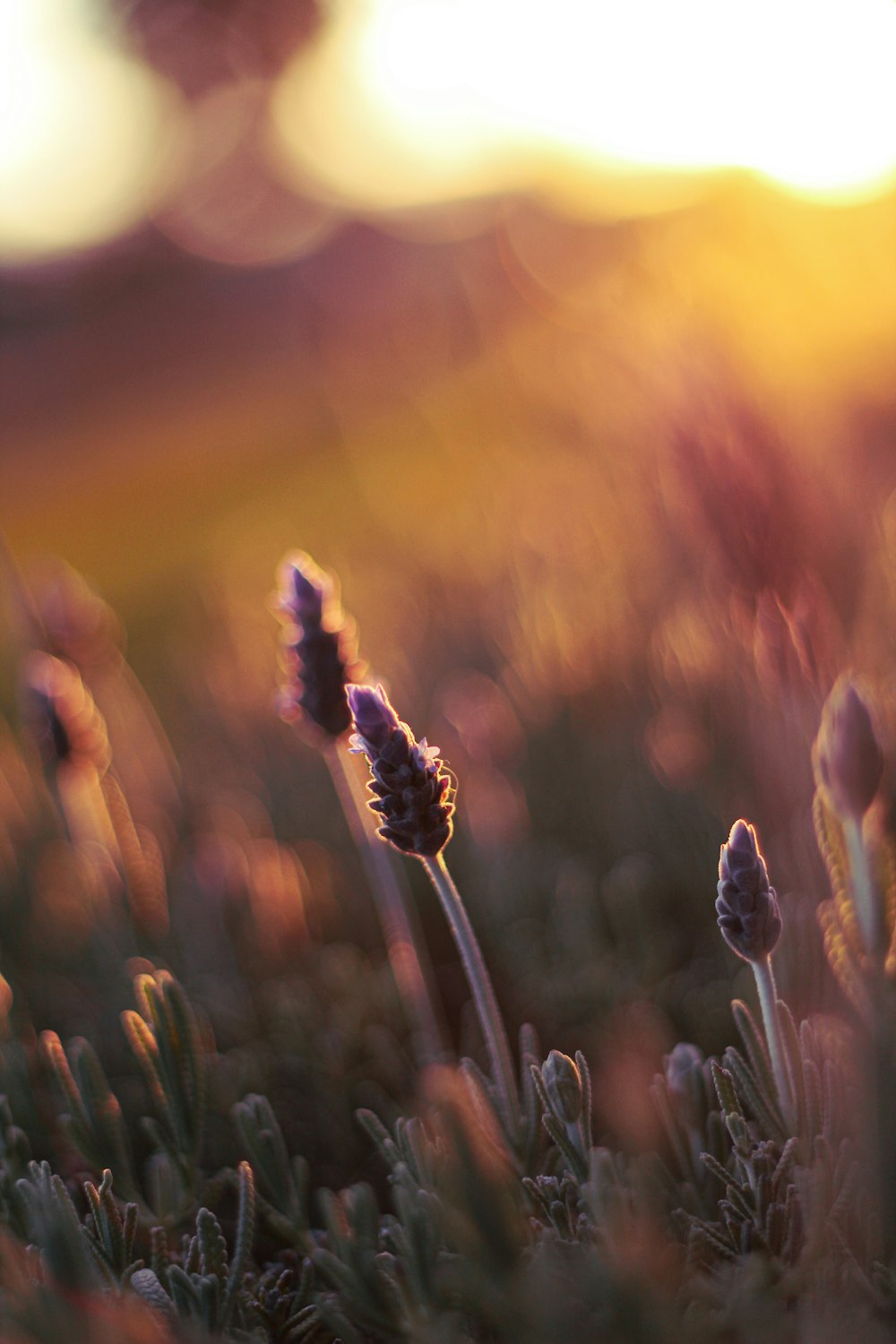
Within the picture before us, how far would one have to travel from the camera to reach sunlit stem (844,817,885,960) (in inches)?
45.4

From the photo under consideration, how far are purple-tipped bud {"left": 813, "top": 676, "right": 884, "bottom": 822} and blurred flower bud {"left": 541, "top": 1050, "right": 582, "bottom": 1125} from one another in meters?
0.43

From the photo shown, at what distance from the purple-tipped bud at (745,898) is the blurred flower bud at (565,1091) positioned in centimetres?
25

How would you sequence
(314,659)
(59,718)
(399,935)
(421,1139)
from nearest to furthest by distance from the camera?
(421,1139) < (314,659) < (399,935) < (59,718)

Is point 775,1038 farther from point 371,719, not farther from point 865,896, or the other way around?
point 371,719

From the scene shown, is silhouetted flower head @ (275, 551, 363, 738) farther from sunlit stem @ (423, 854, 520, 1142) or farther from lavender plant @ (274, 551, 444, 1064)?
sunlit stem @ (423, 854, 520, 1142)

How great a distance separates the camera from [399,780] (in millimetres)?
1252

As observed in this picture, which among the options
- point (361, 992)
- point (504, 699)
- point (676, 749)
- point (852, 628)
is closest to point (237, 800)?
point (504, 699)

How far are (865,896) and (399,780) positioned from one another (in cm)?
53

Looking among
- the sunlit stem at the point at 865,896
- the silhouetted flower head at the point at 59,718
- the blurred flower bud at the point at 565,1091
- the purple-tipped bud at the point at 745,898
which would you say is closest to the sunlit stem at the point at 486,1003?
the blurred flower bud at the point at 565,1091

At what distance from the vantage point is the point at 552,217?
16.1 feet

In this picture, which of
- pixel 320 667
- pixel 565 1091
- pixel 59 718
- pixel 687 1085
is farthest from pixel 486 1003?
pixel 59 718

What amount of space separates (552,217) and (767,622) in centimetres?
399

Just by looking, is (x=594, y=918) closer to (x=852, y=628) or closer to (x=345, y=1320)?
(x=852, y=628)

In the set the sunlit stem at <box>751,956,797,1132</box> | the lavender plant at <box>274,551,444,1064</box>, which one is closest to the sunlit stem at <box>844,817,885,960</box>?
the sunlit stem at <box>751,956,797,1132</box>
